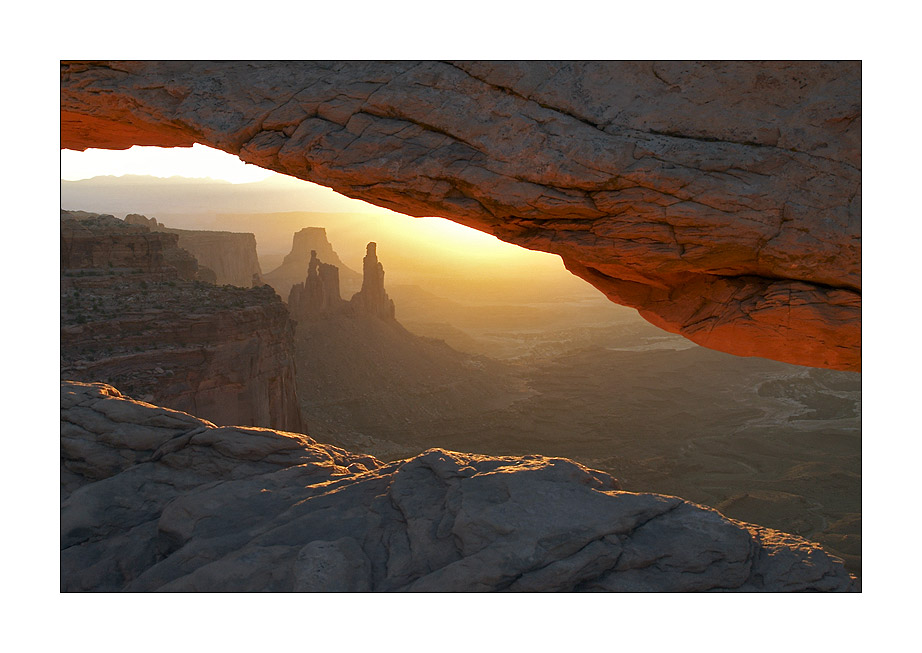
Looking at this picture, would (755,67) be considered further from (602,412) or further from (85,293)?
(602,412)

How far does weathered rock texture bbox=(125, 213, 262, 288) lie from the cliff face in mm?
37814

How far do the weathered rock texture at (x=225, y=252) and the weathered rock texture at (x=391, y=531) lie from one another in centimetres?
5802

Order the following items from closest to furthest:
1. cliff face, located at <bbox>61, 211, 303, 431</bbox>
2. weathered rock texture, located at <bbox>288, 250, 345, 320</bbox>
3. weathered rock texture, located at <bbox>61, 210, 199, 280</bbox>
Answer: cliff face, located at <bbox>61, 211, 303, 431</bbox> < weathered rock texture, located at <bbox>61, 210, 199, 280</bbox> < weathered rock texture, located at <bbox>288, 250, 345, 320</bbox>

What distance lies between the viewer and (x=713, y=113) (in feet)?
26.7

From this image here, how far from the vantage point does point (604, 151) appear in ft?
26.8

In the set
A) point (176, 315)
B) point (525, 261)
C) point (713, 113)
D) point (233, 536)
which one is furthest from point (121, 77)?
point (525, 261)

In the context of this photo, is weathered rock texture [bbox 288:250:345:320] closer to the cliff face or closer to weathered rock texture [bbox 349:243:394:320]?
weathered rock texture [bbox 349:243:394:320]

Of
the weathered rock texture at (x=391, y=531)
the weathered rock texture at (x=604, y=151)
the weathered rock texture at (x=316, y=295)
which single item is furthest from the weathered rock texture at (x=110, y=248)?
the weathered rock texture at (x=391, y=531)

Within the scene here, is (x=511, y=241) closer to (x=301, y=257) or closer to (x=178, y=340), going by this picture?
(x=178, y=340)

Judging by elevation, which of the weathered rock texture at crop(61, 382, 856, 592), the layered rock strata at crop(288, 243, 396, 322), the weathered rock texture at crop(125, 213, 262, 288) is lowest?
the weathered rock texture at crop(61, 382, 856, 592)

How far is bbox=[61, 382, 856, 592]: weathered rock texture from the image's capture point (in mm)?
6391

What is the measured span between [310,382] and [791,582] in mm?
38250

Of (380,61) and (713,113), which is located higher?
(380,61)

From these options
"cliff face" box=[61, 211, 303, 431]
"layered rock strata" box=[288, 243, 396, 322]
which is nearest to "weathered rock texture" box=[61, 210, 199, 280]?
"cliff face" box=[61, 211, 303, 431]
